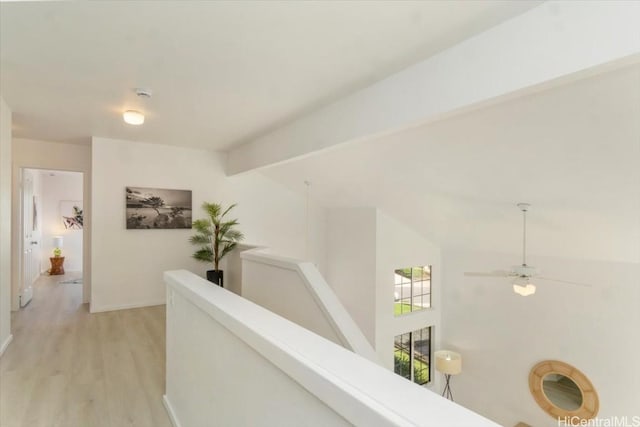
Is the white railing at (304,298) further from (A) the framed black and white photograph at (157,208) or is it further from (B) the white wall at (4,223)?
(B) the white wall at (4,223)

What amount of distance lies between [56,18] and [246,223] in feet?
14.5

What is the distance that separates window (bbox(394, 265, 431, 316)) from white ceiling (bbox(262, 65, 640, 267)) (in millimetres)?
1410

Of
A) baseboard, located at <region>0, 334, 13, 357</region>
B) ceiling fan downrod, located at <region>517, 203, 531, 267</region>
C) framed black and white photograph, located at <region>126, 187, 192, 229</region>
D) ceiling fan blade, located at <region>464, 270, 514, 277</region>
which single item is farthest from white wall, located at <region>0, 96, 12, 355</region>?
ceiling fan blade, located at <region>464, 270, 514, 277</region>

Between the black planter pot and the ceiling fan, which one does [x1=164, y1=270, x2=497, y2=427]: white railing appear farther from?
the ceiling fan

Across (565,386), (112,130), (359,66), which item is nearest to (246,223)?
(112,130)

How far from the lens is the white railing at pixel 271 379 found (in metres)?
0.74

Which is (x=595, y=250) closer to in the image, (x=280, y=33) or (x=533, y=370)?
(x=533, y=370)

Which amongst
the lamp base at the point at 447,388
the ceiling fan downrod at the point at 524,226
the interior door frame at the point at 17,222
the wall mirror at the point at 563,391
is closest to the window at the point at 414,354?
the lamp base at the point at 447,388

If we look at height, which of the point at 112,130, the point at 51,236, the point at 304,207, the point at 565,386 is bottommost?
the point at 565,386

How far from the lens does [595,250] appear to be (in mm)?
4637

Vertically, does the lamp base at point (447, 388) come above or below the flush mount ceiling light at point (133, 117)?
below

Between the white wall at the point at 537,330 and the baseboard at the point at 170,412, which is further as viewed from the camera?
the white wall at the point at 537,330

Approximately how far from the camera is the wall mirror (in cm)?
513

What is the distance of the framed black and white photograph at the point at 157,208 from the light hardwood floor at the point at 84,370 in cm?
132
